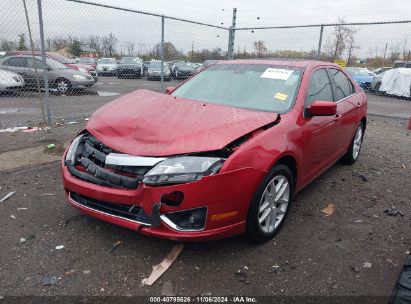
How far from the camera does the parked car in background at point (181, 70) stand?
2283cm

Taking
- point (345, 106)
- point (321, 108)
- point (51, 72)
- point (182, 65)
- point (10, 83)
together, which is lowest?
point (182, 65)

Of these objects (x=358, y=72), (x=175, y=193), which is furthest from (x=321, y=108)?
(x=358, y=72)

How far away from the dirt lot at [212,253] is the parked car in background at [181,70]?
19297 millimetres

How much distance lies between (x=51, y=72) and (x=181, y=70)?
1116 centimetres

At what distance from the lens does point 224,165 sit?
2543mm

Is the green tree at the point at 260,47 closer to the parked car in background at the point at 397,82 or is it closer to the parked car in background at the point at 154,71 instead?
the parked car in background at the point at 154,71

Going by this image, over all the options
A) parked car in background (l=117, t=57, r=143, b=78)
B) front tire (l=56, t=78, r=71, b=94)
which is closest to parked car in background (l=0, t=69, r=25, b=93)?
front tire (l=56, t=78, r=71, b=94)

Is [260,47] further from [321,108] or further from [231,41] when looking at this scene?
[321,108]

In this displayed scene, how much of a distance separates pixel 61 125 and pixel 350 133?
5.54m

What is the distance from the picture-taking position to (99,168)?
2.77m

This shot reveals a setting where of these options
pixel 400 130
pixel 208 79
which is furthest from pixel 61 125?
pixel 400 130

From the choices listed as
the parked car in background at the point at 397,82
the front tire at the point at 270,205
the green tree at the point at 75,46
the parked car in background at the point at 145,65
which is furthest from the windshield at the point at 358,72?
the front tire at the point at 270,205

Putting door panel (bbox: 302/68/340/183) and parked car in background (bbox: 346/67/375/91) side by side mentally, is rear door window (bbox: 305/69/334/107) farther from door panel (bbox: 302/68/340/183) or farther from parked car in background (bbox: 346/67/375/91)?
parked car in background (bbox: 346/67/375/91)

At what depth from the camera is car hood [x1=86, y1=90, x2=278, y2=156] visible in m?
2.66
